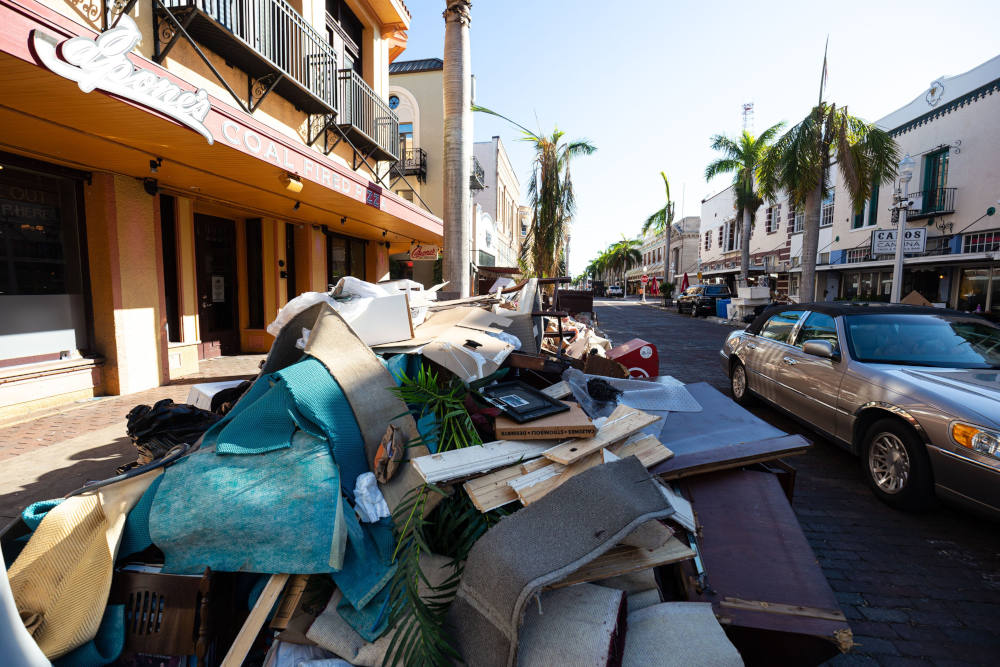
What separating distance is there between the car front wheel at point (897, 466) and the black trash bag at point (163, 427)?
537 cm

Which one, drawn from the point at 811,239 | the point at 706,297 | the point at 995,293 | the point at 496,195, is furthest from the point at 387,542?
the point at 496,195

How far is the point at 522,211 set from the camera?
161 ft

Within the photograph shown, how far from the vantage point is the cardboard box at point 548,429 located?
2.68 meters

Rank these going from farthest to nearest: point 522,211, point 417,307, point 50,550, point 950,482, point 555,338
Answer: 1. point 522,211
2. point 555,338
3. point 417,307
4. point 950,482
5. point 50,550

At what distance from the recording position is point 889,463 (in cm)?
376

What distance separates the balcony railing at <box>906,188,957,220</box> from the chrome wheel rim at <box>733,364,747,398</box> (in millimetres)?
15394

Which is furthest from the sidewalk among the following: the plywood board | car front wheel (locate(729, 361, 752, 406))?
car front wheel (locate(729, 361, 752, 406))

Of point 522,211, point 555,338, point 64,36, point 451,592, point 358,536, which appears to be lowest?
point 451,592

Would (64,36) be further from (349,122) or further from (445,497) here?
(349,122)

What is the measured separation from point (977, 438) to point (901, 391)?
0.67 meters

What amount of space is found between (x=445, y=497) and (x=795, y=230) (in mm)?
32164

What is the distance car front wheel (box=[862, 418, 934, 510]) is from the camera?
344cm

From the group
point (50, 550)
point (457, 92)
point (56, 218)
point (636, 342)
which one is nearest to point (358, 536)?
point (50, 550)

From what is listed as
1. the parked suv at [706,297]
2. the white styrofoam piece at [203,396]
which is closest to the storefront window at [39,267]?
the white styrofoam piece at [203,396]
